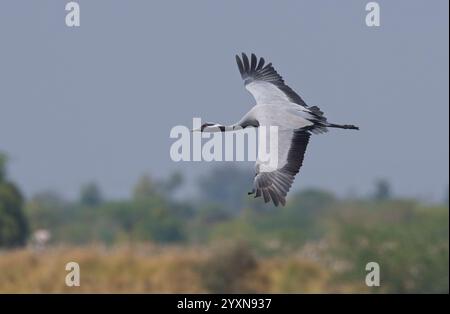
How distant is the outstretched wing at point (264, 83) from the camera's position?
18.2 metres

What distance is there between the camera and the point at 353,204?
182ft

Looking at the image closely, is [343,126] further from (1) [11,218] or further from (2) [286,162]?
(1) [11,218]

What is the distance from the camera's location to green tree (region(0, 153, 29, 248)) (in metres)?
42.3

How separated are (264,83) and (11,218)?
2513cm

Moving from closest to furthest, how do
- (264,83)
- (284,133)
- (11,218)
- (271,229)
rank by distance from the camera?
1. (284,133)
2. (264,83)
3. (11,218)
4. (271,229)

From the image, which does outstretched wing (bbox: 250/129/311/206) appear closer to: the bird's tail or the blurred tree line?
the bird's tail

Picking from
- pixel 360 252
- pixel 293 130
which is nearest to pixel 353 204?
pixel 360 252

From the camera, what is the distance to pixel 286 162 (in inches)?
689

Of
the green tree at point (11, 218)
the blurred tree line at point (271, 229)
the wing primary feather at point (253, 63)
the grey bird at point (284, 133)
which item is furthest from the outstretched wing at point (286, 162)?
the green tree at point (11, 218)

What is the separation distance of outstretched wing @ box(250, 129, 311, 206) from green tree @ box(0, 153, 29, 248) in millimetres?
25176

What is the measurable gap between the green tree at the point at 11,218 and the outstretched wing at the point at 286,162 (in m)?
25.2

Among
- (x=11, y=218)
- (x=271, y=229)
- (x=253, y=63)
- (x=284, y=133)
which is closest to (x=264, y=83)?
(x=253, y=63)
